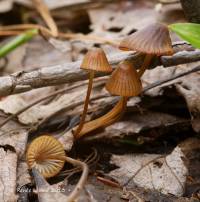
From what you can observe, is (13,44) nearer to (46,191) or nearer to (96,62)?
(96,62)

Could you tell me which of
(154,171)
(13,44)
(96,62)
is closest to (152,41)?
(96,62)

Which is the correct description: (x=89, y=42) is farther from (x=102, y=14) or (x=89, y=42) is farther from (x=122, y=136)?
(x=122, y=136)

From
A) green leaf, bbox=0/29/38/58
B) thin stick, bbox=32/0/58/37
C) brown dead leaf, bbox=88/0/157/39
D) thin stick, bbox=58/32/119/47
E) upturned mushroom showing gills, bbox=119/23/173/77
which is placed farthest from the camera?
thin stick, bbox=32/0/58/37

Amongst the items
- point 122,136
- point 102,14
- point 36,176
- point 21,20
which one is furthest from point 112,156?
point 21,20

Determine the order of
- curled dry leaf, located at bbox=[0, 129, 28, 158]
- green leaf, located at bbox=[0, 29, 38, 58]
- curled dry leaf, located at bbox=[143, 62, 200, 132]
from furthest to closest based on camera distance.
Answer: green leaf, located at bbox=[0, 29, 38, 58]
curled dry leaf, located at bbox=[143, 62, 200, 132]
curled dry leaf, located at bbox=[0, 129, 28, 158]

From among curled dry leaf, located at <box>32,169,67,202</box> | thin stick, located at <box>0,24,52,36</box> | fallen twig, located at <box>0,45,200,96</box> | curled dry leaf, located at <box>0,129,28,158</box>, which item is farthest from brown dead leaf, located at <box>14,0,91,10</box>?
curled dry leaf, located at <box>32,169,67,202</box>

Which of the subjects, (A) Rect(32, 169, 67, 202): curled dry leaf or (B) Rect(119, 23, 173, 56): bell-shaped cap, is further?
(B) Rect(119, 23, 173, 56): bell-shaped cap

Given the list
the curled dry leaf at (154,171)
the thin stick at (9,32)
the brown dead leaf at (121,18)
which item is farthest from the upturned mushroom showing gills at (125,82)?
the thin stick at (9,32)

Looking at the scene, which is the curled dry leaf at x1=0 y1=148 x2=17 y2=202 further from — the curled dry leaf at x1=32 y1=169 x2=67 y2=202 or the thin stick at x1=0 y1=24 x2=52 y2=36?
the thin stick at x1=0 y1=24 x2=52 y2=36
